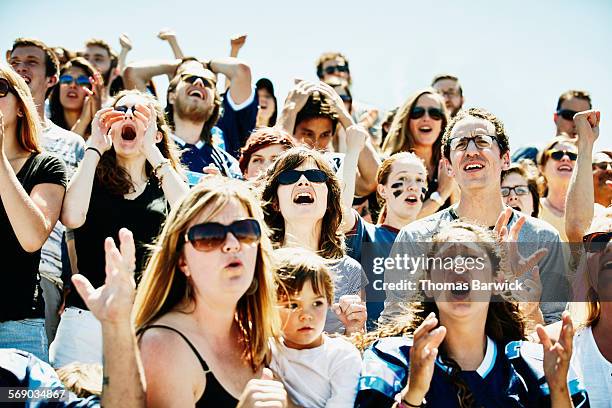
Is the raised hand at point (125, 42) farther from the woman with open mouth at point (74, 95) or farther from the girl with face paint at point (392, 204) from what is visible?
the girl with face paint at point (392, 204)

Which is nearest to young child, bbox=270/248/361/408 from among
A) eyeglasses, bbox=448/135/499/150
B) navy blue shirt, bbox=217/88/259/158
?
eyeglasses, bbox=448/135/499/150

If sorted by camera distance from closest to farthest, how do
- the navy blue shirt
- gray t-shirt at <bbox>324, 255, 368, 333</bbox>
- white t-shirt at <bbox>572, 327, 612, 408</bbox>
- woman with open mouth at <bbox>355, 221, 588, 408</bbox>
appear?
1. woman with open mouth at <bbox>355, 221, 588, 408</bbox>
2. white t-shirt at <bbox>572, 327, 612, 408</bbox>
3. gray t-shirt at <bbox>324, 255, 368, 333</bbox>
4. the navy blue shirt

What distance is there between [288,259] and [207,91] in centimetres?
243

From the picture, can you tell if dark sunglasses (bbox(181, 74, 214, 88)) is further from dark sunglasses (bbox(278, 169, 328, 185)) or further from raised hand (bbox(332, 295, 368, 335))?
raised hand (bbox(332, 295, 368, 335))

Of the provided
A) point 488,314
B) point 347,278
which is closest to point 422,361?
point 488,314

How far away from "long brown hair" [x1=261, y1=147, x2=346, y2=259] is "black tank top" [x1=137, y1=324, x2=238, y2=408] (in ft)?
4.84

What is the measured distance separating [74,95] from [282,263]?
3431 mm

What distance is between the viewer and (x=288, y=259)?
3330mm

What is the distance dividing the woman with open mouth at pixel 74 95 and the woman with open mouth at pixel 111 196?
1.72 metres

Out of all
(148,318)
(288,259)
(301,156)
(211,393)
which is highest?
(301,156)

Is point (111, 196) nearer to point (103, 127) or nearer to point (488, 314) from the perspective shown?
point (103, 127)

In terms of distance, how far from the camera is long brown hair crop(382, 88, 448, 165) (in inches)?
231

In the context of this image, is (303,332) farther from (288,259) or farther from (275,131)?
(275,131)

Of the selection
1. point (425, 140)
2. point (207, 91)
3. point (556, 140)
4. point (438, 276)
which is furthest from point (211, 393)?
point (556, 140)
